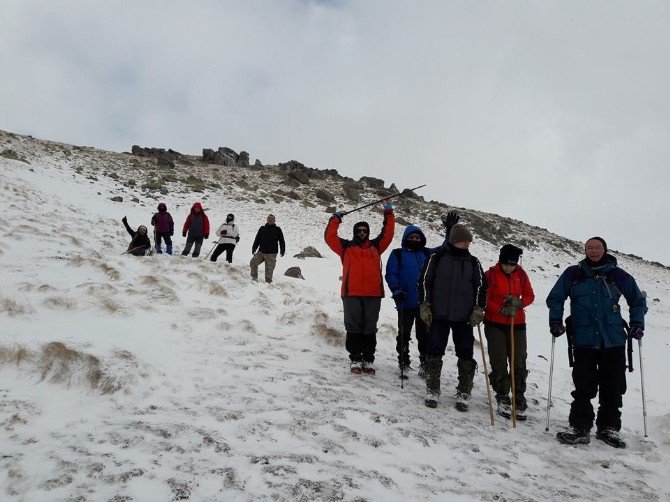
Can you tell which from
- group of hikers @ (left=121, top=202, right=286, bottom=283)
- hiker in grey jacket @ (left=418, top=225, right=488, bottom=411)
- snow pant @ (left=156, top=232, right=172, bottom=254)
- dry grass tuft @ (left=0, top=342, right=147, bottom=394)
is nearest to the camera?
dry grass tuft @ (left=0, top=342, right=147, bottom=394)

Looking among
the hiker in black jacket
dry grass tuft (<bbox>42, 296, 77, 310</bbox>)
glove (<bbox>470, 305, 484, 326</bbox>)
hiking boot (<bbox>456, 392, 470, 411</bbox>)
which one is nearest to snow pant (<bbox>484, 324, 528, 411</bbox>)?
hiking boot (<bbox>456, 392, 470, 411</bbox>)

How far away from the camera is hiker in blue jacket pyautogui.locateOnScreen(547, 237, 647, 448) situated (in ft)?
15.8

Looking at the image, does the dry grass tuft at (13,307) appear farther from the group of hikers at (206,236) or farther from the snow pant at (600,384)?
the snow pant at (600,384)

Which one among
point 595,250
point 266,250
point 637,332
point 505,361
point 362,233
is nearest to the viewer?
point 637,332

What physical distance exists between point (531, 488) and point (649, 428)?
3.35m

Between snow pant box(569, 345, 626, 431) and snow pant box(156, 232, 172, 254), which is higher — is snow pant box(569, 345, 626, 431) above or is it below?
below

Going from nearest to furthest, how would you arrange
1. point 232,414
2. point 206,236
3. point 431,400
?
point 232,414, point 431,400, point 206,236

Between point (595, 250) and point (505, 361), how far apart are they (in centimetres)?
177

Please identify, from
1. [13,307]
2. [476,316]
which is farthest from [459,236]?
[13,307]

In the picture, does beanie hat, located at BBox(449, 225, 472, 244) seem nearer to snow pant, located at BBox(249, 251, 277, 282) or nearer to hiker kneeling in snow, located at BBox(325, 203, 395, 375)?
hiker kneeling in snow, located at BBox(325, 203, 395, 375)

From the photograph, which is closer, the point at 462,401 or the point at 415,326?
the point at 462,401

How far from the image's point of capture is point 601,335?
4.87 meters

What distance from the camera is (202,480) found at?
272 centimetres

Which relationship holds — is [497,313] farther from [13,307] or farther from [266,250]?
[266,250]
